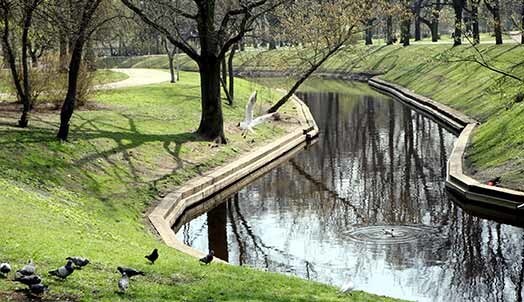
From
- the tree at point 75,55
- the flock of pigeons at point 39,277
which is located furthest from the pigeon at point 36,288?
the tree at point 75,55

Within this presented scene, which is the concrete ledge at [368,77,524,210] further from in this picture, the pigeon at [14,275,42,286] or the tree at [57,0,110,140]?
the pigeon at [14,275,42,286]

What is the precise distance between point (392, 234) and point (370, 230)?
84 centimetres

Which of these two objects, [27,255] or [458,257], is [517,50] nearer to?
[458,257]

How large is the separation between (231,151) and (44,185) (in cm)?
1092

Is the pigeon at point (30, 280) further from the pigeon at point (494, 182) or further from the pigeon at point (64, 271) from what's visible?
the pigeon at point (494, 182)

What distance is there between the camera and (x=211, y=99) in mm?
29375

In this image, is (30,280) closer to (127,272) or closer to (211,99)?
(127,272)

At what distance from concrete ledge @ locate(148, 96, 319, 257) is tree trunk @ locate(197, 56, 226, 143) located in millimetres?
1621

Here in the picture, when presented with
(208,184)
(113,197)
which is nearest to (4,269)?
(113,197)

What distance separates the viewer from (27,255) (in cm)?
1199

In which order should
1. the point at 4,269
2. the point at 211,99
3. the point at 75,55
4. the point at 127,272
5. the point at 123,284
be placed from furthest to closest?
1. the point at 211,99
2. the point at 75,55
3. the point at 127,272
4. the point at 123,284
5. the point at 4,269

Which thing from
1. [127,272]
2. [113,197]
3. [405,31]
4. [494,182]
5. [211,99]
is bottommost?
[494,182]

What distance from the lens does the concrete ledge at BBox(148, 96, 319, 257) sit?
18.8 metres

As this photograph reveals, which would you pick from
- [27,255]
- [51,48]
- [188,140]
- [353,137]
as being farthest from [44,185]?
[353,137]
